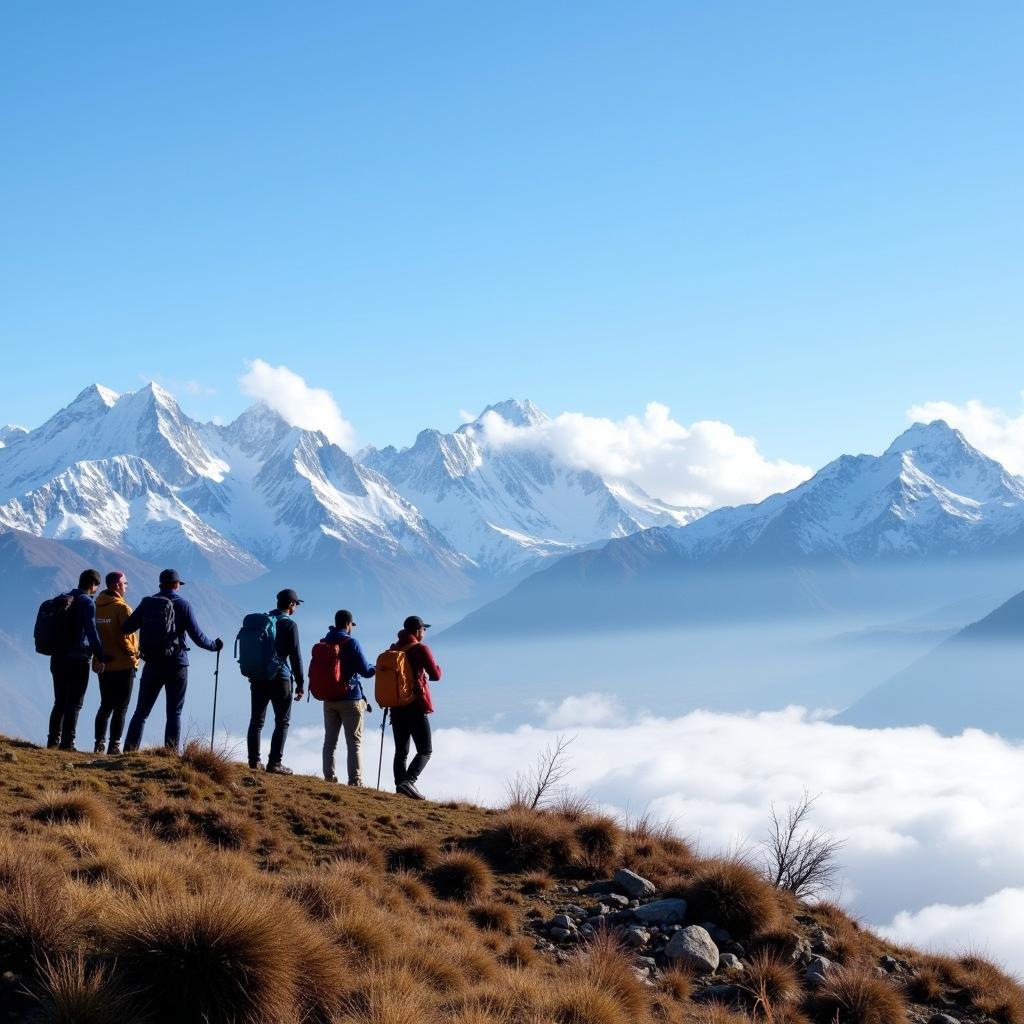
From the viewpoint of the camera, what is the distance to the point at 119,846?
422 inches

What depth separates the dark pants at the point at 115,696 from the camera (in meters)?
16.4

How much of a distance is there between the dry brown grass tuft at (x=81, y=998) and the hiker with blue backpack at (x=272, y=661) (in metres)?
9.04

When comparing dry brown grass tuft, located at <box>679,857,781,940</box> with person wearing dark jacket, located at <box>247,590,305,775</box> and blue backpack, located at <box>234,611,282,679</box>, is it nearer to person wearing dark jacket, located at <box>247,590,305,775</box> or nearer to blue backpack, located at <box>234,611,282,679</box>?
person wearing dark jacket, located at <box>247,590,305,775</box>

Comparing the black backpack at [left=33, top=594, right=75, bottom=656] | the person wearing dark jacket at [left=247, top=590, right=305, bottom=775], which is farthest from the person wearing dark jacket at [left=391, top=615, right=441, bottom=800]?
the black backpack at [left=33, top=594, right=75, bottom=656]

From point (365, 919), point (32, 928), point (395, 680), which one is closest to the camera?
point (32, 928)

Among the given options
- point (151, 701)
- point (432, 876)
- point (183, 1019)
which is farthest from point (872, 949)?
point (151, 701)

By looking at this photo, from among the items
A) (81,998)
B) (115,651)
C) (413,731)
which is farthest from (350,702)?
(81,998)

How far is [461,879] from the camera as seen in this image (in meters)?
12.8

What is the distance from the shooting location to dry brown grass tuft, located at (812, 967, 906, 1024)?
11.1 meters

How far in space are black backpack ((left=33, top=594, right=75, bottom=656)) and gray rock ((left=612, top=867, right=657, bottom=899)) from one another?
901cm

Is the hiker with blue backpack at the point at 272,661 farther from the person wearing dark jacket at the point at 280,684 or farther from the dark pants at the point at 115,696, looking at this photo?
the dark pants at the point at 115,696

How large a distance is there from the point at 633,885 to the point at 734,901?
1370 millimetres

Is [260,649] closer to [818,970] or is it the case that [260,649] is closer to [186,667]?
[186,667]

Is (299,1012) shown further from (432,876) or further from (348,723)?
(348,723)
